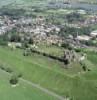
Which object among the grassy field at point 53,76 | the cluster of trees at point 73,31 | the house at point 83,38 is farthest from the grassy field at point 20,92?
the cluster of trees at point 73,31

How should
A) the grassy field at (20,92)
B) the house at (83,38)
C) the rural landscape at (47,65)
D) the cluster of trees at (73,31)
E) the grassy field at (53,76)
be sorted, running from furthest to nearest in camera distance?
the cluster of trees at (73,31), the house at (83,38), the rural landscape at (47,65), the grassy field at (53,76), the grassy field at (20,92)

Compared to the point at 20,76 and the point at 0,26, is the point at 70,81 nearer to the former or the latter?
the point at 20,76

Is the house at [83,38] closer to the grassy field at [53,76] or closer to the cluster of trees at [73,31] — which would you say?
the cluster of trees at [73,31]

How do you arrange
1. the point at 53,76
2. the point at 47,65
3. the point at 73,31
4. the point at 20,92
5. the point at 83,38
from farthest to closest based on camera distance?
the point at 73,31
the point at 83,38
the point at 47,65
the point at 53,76
the point at 20,92

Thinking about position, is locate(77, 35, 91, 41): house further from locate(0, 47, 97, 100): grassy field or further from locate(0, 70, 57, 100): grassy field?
locate(0, 70, 57, 100): grassy field

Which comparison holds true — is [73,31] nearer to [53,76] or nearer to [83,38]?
[83,38]

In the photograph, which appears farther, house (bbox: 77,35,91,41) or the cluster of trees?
the cluster of trees

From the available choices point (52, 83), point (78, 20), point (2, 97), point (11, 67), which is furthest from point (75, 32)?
point (2, 97)

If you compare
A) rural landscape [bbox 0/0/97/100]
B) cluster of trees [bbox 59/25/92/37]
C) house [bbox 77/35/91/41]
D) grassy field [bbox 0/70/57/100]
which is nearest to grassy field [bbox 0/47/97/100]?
rural landscape [bbox 0/0/97/100]

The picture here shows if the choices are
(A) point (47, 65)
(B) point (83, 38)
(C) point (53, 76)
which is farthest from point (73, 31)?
(C) point (53, 76)
